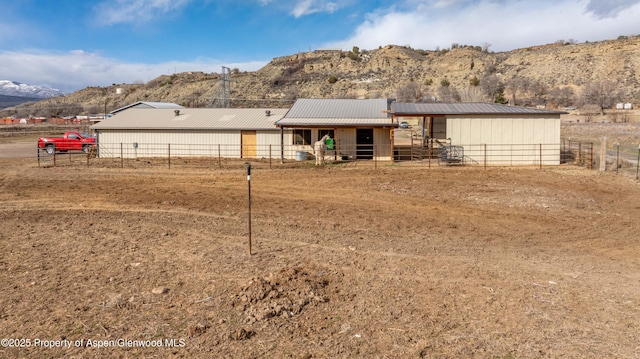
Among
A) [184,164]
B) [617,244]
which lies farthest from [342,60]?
[617,244]

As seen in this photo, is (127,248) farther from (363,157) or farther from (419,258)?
(363,157)

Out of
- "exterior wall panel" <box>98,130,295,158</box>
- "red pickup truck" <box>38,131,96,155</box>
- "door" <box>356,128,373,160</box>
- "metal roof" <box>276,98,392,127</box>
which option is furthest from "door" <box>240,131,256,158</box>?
"red pickup truck" <box>38,131,96,155</box>

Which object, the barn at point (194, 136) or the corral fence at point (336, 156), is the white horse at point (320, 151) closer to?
the corral fence at point (336, 156)

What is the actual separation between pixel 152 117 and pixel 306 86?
59900 millimetres

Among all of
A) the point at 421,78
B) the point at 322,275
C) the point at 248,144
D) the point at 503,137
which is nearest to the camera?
the point at 322,275

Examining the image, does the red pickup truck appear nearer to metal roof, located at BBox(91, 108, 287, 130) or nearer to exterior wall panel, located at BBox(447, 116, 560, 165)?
metal roof, located at BBox(91, 108, 287, 130)

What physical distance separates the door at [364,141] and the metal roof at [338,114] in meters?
0.72

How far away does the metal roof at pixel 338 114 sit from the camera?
89.2 feet

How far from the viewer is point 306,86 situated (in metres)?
90.3

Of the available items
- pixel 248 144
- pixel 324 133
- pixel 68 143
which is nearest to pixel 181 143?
pixel 248 144

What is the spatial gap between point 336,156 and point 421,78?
2637 inches

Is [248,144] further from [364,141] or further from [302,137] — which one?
[364,141]

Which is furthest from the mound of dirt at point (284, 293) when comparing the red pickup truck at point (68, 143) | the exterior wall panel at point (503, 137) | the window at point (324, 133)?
the red pickup truck at point (68, 143)

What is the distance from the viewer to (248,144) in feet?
97.6
